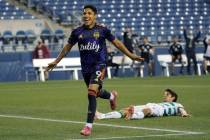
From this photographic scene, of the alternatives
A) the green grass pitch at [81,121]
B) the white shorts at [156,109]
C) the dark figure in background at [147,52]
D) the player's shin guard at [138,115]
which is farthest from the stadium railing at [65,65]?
the player's shin guard at [138,115]

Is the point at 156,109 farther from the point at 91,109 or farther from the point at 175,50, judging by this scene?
the point at 175,50

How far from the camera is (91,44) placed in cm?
1142

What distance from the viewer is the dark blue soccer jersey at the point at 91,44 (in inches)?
450

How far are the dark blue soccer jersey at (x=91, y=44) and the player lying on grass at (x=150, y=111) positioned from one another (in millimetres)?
1810

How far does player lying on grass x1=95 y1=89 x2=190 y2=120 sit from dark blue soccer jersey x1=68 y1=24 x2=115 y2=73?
1810mm

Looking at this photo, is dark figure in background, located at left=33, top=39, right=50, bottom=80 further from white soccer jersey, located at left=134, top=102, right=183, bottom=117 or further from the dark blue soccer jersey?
the dark blue soccer jersey

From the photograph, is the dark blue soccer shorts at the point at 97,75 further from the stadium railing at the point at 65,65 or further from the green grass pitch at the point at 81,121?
the stadium railing at the point at 65,65

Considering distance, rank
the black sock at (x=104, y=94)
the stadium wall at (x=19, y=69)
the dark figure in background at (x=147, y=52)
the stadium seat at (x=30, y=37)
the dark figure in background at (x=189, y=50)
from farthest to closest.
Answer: the stadium seat at (x=30, y=37) → the dark figure in background at (x=189, y=50) → the dark figure in background at (x=147, y=52) → the stadium wall at (x=19, y=69) → the black sock at (x=104, y=94)

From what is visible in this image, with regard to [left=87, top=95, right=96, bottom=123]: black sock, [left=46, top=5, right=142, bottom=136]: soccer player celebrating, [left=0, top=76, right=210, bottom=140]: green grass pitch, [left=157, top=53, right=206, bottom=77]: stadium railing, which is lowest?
[left=157, top=53, right=206, bottom=77]: stadium railing

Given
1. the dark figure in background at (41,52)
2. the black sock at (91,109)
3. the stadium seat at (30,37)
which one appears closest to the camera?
the black sock at (91,109)

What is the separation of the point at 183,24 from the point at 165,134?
3459 centimetres

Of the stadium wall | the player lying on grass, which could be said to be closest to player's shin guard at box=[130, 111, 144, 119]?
the player lying on grass

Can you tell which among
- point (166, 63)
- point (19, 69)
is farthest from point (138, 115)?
point (166, 63)

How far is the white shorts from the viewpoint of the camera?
13.3 metres
